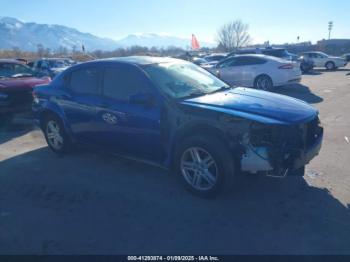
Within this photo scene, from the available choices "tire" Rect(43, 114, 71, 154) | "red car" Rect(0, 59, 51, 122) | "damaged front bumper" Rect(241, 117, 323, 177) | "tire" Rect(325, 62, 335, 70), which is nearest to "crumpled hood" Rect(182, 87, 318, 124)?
"damaged front bumper" Rect(241, 117, 323, 177)

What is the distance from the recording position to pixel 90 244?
131 inches

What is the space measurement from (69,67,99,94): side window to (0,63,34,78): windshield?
4936 millimetres

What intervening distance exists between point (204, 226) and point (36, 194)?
2.44 m

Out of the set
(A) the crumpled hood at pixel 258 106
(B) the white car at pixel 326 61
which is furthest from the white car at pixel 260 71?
(B) the white car at pixel 326 61

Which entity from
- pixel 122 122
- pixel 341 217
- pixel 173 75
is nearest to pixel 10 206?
pixel 122 122

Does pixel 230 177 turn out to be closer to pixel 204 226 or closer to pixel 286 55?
pixel 204 226

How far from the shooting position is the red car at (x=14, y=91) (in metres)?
8.49

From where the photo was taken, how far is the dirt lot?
10.7 feet

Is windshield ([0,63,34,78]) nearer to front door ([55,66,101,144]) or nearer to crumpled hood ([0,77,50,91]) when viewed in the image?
crumpled hood ([0,77,50,91])

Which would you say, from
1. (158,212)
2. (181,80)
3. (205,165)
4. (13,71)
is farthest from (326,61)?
(158,212)

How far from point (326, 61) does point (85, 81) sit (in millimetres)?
25197

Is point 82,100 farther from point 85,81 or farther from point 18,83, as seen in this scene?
point 18,83

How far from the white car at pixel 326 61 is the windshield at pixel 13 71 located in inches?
851

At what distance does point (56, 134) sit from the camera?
6.04 metres
